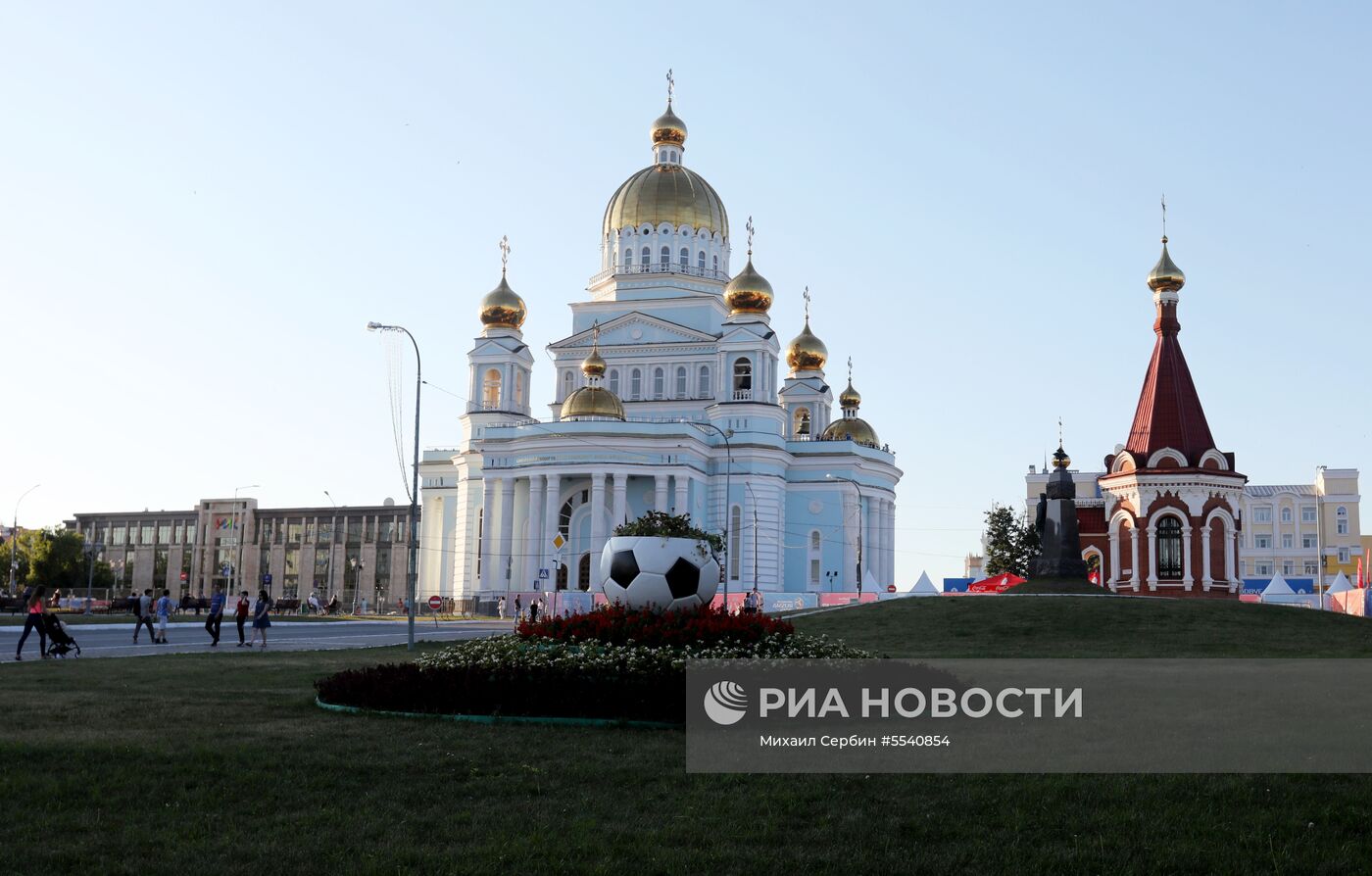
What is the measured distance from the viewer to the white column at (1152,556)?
211 ft

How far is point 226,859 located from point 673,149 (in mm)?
78493

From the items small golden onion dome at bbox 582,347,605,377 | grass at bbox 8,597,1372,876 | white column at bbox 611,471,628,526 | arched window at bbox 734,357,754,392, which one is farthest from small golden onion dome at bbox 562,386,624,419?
grass at bbox 8,597,1372,876

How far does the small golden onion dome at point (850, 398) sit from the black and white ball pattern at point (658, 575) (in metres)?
68.2

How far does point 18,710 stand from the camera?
1521 centimetres

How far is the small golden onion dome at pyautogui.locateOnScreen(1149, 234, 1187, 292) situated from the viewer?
216 feet

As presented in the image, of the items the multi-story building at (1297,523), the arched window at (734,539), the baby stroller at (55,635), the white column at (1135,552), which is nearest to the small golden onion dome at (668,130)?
the arched window at (734,539)

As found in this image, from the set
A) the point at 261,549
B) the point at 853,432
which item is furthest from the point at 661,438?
the point at 261,549

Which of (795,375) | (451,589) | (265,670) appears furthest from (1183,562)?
(265,670)

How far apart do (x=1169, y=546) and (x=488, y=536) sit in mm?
35270

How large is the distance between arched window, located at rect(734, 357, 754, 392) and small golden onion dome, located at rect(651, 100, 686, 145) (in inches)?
670

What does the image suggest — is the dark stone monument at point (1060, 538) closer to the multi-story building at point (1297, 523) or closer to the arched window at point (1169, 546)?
the arched window at point (1169, 546)

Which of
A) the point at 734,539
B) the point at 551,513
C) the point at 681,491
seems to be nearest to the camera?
the point at 551,513

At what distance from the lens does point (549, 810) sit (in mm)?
10039

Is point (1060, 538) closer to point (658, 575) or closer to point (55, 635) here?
point (658, 575)
